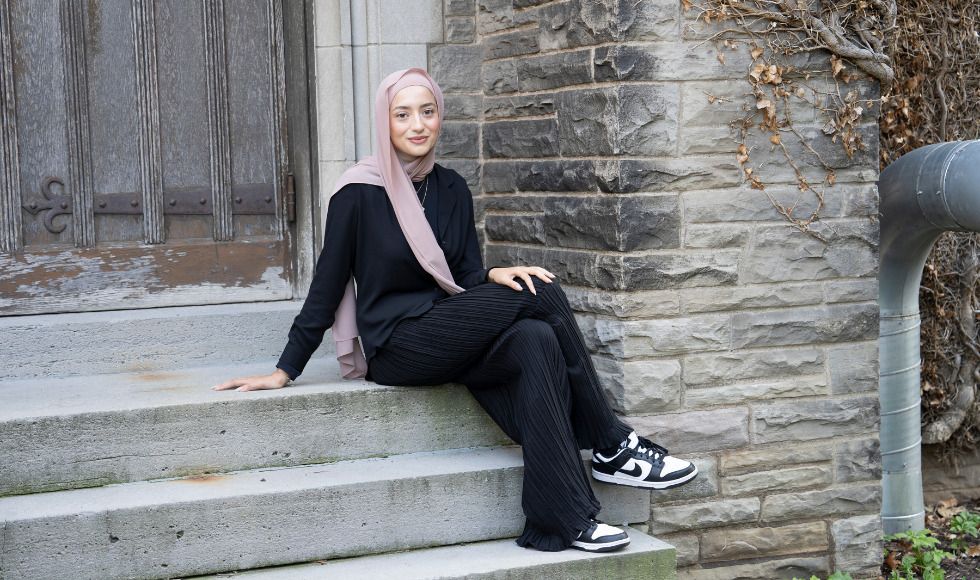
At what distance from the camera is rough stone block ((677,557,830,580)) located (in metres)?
3.24

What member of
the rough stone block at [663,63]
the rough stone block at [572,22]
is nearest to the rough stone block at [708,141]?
the rough stone block at [663,63]

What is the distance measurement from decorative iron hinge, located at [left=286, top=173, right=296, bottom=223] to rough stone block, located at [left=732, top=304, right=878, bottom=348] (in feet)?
5.88

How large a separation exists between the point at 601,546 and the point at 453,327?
0.76 m

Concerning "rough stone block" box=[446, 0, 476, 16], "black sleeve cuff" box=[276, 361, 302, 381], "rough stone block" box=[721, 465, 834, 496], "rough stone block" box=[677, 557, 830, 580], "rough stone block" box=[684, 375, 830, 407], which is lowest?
"rough stone block" box=[677, 557, 830, 580]

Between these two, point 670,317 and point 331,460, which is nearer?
point 331,460

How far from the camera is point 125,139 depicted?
11.7 feet

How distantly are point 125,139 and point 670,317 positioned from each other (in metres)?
2.16

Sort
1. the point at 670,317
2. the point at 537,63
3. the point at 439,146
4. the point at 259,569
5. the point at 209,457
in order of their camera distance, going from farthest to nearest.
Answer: the point at 439,146 → the point at 537,63 → the point at 670,317 → the point at 209,457 → the point at 259,569

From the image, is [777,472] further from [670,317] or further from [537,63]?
[537,63]

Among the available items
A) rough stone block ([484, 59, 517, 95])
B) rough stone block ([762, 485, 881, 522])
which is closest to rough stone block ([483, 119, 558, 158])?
rough stone block ([484, 59, 517, 95])

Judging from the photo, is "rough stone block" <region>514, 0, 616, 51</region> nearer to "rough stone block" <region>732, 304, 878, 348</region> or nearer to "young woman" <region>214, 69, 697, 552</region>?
"young woman" <region>214, 69, 697, 552</region>

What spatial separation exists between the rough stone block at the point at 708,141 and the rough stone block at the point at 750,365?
689 mm

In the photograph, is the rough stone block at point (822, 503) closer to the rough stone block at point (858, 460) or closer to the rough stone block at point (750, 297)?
the rough stone block at point (858, 460)

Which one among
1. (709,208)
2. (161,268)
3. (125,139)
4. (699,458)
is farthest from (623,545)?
(125,139)
